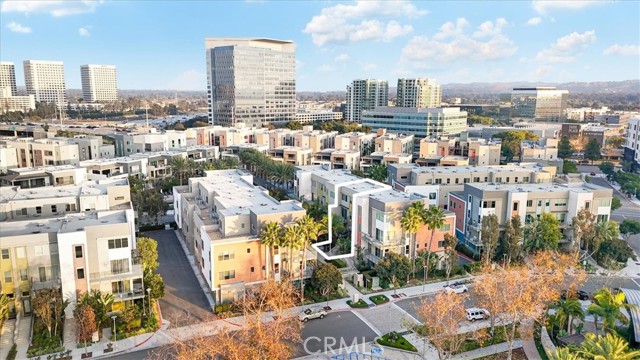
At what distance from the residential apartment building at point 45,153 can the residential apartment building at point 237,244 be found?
157ft

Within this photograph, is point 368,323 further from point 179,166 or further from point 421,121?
point 421,121

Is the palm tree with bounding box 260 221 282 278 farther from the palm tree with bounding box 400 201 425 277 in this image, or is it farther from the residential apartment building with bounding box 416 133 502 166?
the residential apartment building with bounding box 416 133 502 166

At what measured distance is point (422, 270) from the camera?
51188 millimetres

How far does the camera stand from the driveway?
41094mm

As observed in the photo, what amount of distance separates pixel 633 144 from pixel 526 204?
246ft

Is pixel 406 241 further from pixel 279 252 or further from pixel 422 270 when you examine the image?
pixel 279 252

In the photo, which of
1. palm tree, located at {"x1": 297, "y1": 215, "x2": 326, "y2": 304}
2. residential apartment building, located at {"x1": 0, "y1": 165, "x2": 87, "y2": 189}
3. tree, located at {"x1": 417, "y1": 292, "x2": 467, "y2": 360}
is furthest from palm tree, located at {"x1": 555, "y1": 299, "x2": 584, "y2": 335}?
residential apartment building, located at {"x1": 0, "y1": 165, "x2": 87, "y2": 189}

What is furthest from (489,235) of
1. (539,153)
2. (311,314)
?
(539,153)

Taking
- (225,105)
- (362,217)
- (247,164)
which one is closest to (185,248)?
(362,217)

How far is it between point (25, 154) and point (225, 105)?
329ft

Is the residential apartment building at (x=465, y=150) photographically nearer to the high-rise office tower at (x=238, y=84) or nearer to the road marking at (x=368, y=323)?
the road marking at (x=368, y=323)

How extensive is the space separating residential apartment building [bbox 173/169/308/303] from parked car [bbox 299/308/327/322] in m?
4.30

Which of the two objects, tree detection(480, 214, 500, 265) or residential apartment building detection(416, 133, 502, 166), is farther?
residential apartment building detection(416, 133, 502, 166)

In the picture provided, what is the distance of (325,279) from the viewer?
4362 centimetres
